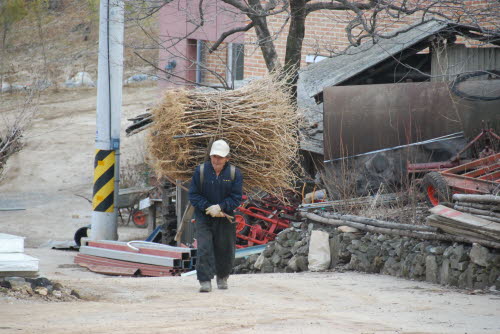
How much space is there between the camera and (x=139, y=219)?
2002 centimetres

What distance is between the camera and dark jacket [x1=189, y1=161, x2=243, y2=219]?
8570 mm

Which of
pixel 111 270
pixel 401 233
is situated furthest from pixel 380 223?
pixel 111 270

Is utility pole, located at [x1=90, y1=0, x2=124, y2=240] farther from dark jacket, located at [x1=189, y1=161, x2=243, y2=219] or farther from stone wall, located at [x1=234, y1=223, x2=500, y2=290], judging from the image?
dark jacket, located at [x1=189, y1=161, x2=243, y2=219]

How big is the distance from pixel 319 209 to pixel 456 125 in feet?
8.61

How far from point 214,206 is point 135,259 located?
15.6 feet

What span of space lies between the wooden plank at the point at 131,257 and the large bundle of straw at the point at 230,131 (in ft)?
9.33

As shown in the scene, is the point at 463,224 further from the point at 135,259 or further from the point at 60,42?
the point at 60,42

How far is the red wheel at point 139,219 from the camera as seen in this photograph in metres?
20.0

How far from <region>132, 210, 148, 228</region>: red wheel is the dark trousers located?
37.4ft

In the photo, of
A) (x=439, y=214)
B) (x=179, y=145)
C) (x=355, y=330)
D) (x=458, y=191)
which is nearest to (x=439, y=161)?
(x=458, y=191)

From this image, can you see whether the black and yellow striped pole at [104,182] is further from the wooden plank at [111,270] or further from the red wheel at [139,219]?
the red wheel at [139,219]

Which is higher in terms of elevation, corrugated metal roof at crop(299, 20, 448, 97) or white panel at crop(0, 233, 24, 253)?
corrugated metal roof at crop(299, 20, 448, 97)

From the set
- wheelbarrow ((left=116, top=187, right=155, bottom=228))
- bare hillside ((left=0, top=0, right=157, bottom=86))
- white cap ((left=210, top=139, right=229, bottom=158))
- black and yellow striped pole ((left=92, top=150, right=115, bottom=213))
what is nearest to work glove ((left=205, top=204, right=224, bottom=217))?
white cap ((left=210, top=139, right=229, bottom=158))

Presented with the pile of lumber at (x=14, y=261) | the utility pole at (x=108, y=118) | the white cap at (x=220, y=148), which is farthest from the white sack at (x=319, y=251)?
the pile of lumber at (x=14, y=261)
